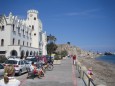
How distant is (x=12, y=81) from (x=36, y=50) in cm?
6318

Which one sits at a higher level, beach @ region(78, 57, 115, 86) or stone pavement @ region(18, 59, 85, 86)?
stone pavement @ region(18, 59, 85, 86)

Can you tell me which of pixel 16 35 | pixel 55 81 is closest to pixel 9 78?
pixel 55 81

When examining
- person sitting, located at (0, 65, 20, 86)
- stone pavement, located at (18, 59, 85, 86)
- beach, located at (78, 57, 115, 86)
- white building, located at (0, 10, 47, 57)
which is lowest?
beach, located at (78, 57, 115, 86)

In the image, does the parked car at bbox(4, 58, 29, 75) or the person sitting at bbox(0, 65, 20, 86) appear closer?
the person sitting at bbox(0, 65, 20, 86)

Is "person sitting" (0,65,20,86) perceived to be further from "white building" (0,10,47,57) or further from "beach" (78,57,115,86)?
"white building" (0,10,47,57)

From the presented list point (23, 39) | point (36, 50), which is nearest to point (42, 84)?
point (23, 39)

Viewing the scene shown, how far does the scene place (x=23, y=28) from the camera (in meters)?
61.8

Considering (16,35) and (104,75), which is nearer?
(104,75)

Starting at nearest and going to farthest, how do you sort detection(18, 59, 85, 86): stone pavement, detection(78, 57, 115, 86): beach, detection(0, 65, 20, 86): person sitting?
detection(0, 65, 20, 86): person sitting, detection(18, 59, 85, 86): stone pavement, detection(78, 57, 115, 86): beach

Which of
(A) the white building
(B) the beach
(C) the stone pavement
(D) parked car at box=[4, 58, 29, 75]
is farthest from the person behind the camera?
(A) the white building

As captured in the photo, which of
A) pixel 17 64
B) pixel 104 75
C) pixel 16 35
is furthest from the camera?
pixel 16 35

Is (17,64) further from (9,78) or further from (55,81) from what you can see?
(9,78)

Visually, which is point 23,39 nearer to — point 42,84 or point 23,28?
point 23,28

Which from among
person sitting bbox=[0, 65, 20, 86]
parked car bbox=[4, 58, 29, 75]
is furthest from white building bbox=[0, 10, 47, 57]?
person sitting bbox=[0, 65, 20, 86]
